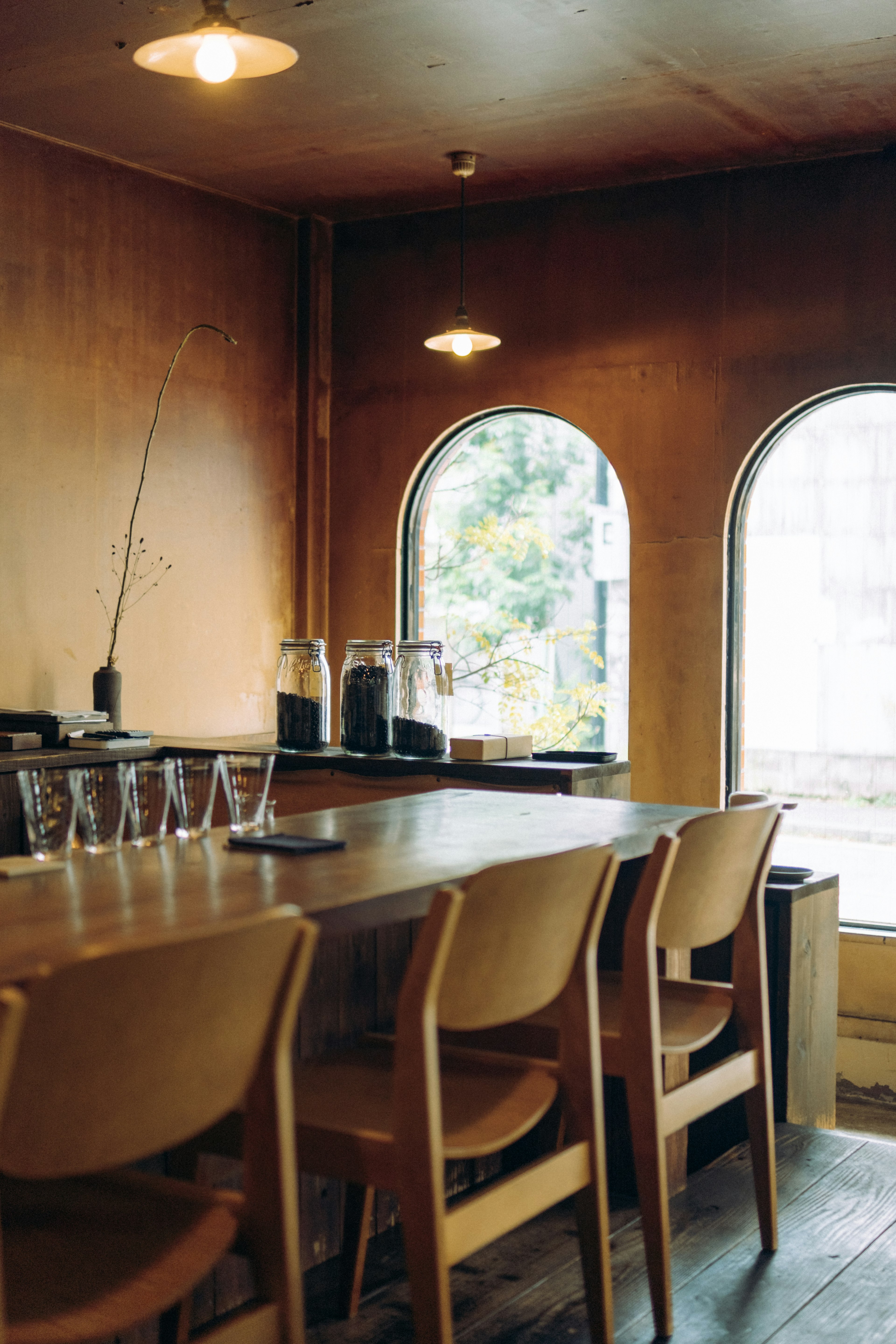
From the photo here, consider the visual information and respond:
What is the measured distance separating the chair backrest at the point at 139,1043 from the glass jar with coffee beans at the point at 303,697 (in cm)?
235

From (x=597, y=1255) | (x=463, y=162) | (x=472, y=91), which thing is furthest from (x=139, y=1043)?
(x=463, y=162)

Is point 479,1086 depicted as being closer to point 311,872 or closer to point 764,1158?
point 311,872

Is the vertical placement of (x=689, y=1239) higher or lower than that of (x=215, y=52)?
lower

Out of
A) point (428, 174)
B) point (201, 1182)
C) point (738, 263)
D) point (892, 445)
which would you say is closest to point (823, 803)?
point (892, 445)

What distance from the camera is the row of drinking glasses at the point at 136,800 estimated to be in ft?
6.54

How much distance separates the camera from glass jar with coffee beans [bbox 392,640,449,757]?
3.63 m

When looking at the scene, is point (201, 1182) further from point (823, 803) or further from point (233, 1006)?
point (823, 803)

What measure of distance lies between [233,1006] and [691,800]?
3.88 m

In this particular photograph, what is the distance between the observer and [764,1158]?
253 cm

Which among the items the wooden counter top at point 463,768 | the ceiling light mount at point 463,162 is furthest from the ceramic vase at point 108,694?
the ceiling light mount at point 463,162

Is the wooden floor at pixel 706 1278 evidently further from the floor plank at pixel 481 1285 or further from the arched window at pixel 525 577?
the arched window at pixel 525 577

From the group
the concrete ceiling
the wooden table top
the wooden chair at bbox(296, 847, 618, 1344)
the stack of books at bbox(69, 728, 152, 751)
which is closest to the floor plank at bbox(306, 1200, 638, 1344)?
the wooden chair at bbox(296, 847, 618, 1344)

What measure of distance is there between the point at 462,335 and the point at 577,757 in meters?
1.87

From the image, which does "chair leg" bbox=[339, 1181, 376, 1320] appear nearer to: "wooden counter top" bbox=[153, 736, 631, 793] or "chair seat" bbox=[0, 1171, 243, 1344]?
"chair seat" bbox=[0, 1171, 243, 1344]
